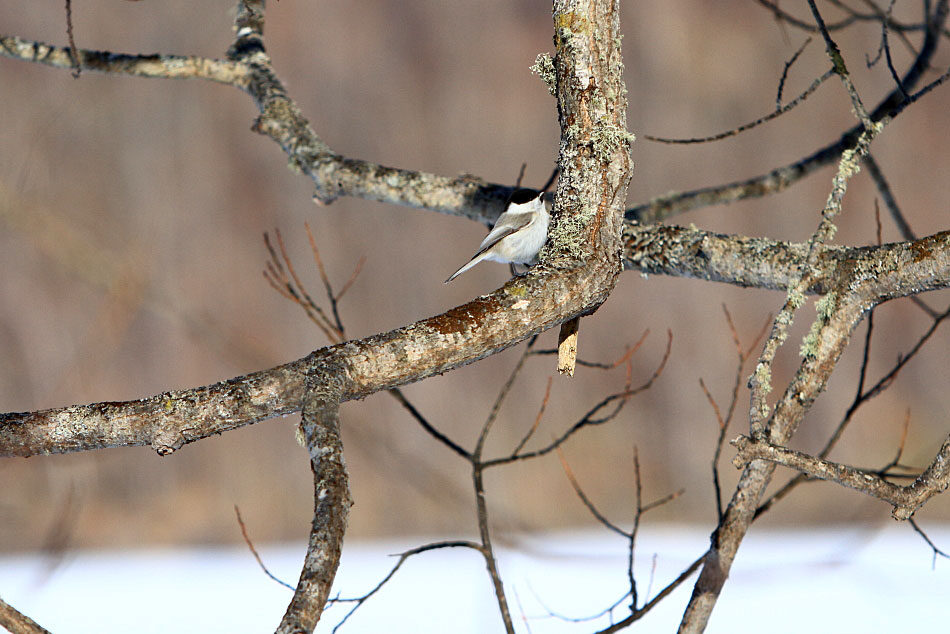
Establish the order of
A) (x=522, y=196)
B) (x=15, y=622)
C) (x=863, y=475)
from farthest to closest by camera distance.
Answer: (x=522, y=196)
(x=863, y=475)
(x=15, y=622)

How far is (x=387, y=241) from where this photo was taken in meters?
4.53

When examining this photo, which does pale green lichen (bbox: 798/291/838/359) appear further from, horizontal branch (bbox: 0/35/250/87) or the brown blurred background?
the brown blurred background

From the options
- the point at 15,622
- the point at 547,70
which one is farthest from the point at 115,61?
the point at 15,622

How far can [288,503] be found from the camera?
453 centimetres

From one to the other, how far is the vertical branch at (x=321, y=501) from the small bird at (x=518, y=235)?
628 millimetres

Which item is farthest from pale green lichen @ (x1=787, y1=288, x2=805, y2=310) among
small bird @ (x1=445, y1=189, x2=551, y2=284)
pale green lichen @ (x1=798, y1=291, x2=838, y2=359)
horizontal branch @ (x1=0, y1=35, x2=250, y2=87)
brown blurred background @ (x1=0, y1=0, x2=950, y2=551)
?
brown blurred background @ (x1=0, y1=0, x2=950, y2=551)

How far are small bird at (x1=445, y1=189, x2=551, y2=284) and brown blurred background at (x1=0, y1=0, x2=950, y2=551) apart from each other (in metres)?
2.85

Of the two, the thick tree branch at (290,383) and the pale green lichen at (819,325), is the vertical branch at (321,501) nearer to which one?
the thick tree branch at (290,383)

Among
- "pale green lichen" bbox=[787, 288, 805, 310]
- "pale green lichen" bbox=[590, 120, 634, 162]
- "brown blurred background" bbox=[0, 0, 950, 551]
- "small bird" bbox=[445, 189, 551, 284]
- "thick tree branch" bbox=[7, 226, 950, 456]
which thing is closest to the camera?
"thick tree branch" bbox=[7, 226, 950, 456]

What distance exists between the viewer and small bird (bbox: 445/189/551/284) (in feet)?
4.81

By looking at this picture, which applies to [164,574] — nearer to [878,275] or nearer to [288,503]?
[288,503]

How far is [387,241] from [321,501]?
3820mm

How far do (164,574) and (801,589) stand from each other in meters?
3.42

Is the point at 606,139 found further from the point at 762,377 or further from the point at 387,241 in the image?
the point at 387,241
